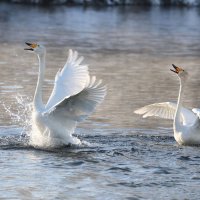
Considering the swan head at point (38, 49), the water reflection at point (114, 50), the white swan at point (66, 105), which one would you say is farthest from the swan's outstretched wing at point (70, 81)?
the water reflection at point (114, 50)

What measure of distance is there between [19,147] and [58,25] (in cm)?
2723

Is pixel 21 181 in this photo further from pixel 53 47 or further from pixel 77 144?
pixel 53 47

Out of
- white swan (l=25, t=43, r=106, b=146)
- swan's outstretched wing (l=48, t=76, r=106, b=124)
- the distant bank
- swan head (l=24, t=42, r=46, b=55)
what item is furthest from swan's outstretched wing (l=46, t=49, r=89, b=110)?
the distant bank

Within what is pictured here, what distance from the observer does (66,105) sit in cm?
1288

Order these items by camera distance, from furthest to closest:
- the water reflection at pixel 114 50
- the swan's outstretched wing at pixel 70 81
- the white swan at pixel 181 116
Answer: the water reflection at pixel 114 50 < the white swan at pixel 181 116 < the swan's outstretched wing at pixel 70 81

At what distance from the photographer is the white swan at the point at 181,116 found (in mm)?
13531

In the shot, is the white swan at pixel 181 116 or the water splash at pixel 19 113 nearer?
the white swan at pixel 181 116

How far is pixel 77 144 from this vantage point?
13.4 m

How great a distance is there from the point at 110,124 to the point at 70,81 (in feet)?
6.93

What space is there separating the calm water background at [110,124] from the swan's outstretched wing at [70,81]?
2.64 ft

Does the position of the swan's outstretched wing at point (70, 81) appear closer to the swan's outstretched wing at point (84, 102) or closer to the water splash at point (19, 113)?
the swan's outstretched wing at point (84, 102)

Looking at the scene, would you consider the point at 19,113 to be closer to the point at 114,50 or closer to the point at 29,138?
the point at 29,138

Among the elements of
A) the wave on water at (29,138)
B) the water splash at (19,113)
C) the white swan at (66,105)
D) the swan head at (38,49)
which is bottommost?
the water splash at (19,113)

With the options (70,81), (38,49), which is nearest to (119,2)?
(38,49)
